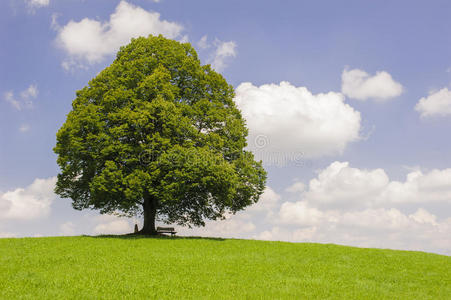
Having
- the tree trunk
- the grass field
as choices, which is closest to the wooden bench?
the tree trunk

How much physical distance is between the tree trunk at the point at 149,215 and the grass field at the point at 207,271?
19.6 ft

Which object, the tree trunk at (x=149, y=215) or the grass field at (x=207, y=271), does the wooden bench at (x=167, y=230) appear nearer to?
the tree trunk at (x=149, y=215)

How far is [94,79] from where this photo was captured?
36906 millimetres

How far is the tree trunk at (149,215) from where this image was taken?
35594 millimetres

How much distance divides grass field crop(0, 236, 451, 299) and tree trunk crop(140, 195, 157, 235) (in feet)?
19.6

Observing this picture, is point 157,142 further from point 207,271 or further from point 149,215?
point 207,271

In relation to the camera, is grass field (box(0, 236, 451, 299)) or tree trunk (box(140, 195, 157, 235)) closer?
grass field (box(0, 236, 451, 299))

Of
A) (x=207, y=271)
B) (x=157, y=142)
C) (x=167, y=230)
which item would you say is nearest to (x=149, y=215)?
(x=167, y=230)

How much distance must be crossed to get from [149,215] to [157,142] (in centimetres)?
810

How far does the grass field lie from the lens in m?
16.6

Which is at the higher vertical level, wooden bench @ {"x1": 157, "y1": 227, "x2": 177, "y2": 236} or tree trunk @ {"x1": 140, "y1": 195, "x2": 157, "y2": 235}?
tree trunk @ {"x1": 140, "y1": 195, "x2": 157, "y2": 235}

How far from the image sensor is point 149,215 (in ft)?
118

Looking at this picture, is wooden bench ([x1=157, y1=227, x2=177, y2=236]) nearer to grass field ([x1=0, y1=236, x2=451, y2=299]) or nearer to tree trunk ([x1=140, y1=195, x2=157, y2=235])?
tree trunk ([x1=140, y1=195, x2=157, y2=235])

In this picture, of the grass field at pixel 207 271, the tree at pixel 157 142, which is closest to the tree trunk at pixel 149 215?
the tree at pixel 157 142
